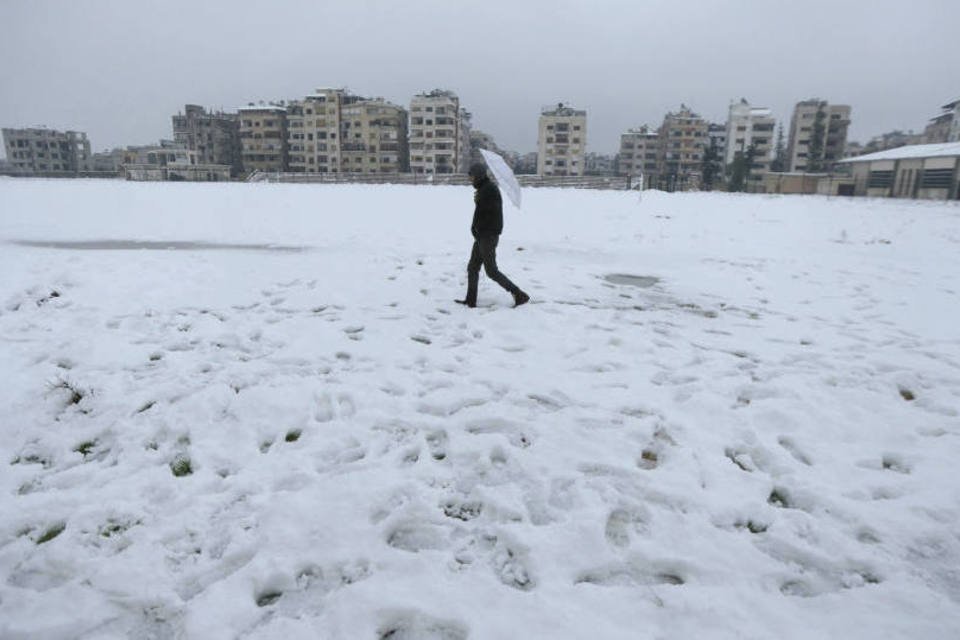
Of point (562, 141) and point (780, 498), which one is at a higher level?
point (562, 141)

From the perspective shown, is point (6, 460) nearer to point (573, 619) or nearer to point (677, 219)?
point (573, 619)

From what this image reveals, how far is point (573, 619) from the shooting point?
8.77 ft

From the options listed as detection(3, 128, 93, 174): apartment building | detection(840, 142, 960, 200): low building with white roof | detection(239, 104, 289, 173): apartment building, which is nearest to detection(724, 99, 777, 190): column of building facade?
detection(840, 142, 960, 200): low building with white roof

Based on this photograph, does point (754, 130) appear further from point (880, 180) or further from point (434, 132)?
point (434, 132)

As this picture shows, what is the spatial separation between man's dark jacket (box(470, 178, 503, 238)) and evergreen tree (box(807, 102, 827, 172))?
96.6 meters

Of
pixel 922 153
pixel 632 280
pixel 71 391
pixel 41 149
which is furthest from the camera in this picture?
pixel 41 149

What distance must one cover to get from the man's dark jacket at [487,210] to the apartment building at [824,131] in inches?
3861

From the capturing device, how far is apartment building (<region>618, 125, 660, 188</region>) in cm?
11894

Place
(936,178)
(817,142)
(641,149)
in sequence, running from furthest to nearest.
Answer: (641,149), (817,142), (936,178)

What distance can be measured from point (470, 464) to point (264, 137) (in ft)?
373

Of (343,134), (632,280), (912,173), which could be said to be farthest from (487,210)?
(343,134)

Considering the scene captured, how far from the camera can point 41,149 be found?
445 feet

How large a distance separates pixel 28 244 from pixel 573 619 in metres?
14.3

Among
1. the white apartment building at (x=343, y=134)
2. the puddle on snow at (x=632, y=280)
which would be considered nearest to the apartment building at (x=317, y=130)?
the white apartment building at (x=343, y=134)
